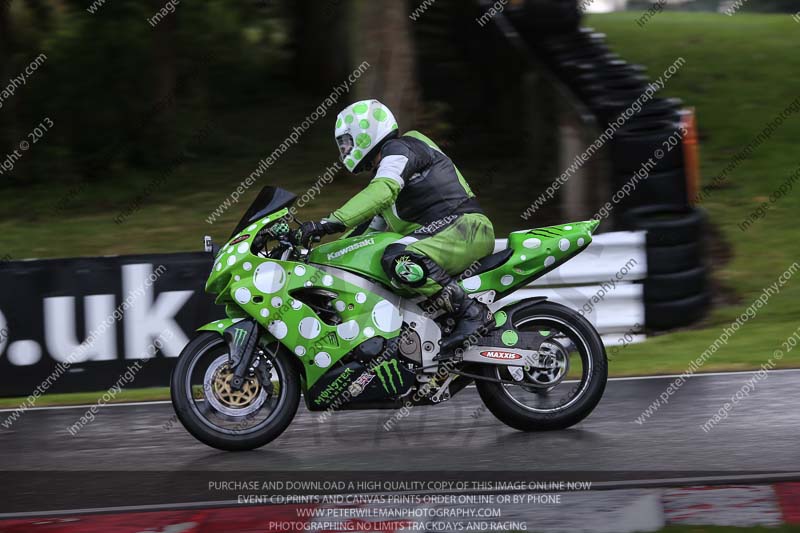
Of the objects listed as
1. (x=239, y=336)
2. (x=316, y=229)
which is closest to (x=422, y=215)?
(x=316, y=229)

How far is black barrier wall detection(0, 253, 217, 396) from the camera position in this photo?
938 centimetres

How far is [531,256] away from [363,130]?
4.06 ft

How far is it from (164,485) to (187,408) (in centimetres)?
58

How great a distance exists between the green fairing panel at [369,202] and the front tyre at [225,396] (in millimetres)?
890

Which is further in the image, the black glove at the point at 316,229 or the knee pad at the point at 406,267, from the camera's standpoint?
the knee pad at the point at 406,267

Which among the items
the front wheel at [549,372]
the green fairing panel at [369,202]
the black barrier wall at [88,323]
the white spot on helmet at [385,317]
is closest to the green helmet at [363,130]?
the green fairing panel at [369,202]

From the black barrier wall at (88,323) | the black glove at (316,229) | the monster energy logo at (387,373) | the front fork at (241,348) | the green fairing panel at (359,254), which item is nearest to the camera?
the black glove at (316,229)

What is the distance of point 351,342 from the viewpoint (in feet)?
21.5

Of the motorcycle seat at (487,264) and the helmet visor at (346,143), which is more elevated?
the helmet visor at (346,143)

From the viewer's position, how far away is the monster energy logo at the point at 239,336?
6.39m

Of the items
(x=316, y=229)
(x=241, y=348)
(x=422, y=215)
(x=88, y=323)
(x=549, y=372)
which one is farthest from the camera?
(x=88, y=323)

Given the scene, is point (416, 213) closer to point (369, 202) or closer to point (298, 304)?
point (369, 202)

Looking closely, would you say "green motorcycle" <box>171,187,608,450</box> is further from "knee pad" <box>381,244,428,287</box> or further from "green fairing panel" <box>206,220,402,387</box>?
"knee pad" <box>381,244,428,287</box>

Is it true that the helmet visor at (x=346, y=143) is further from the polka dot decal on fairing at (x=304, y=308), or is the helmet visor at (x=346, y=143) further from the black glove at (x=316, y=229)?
the polka dot decal on fairing at (x=304, y=308)
